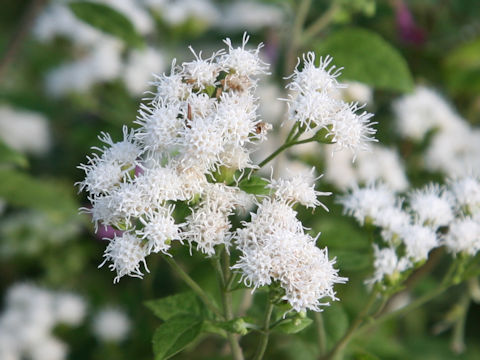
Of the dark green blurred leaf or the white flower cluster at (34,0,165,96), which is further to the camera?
the white flower cluster at (34,0,165,96)

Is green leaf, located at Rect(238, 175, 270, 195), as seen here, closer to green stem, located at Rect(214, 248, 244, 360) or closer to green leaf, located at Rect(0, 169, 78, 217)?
green stem, located at Rect(214, 248, 244, 360)

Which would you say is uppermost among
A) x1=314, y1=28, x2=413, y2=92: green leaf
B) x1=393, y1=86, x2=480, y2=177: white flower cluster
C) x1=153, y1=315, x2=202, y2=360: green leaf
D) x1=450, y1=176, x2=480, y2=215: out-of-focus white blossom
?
x1=393, y1=86, x2=480, y2=177: white flower cluster

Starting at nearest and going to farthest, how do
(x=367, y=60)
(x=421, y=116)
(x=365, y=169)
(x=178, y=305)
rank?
(x=178, y=305)
(x=367, y=60)
(x=365, y=169)
(x=421, y=116)

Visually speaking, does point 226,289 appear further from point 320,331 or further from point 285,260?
point 320,331

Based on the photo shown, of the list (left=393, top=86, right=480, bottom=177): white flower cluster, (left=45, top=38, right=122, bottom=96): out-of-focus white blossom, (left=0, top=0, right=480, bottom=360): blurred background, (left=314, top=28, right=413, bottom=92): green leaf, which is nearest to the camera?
(left=314, top=28, right=413, bottom=92): green leaf

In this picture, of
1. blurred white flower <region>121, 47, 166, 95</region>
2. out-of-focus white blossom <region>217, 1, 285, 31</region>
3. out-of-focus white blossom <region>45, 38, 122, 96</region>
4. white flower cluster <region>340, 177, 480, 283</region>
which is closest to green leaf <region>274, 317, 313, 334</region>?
white flower cluster <region>340, 177, 480, 283</region>

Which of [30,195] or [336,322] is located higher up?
[30,195]

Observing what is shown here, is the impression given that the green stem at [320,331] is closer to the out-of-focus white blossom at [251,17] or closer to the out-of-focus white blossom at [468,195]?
the out-of-focus white blossom at [468,195]

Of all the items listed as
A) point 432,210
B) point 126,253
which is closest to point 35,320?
point 126,253
